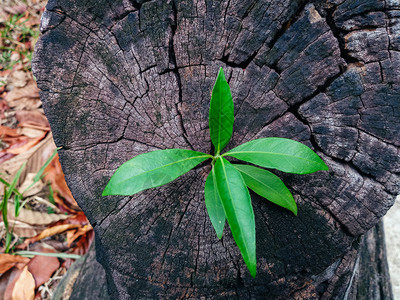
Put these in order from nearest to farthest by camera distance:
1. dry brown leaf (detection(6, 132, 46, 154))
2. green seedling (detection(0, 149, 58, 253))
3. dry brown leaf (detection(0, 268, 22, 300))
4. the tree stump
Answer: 1. the tree stump
2. dry brown leaf (detection(0, 268, 22, 300))
3. green seedling (detection(0, 149, 58, 253))
4. dry brown leaf (detection(6, 132, 46, 154))

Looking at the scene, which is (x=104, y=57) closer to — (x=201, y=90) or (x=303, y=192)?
(x=201, y=90)

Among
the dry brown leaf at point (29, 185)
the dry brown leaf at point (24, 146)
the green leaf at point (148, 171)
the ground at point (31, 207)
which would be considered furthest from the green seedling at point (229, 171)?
the dry brown leaf at point (24, 146)

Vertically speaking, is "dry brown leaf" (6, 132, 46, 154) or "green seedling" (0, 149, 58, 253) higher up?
"dry brown leaf" (6, 132, 46, 154)

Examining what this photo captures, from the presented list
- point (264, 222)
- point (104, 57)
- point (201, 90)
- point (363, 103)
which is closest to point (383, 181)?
point (363, 103)

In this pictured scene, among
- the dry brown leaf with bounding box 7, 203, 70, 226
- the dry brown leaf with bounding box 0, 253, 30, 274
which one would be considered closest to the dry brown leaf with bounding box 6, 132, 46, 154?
the dry brown leaf with bounding box 7, 203, 70, 226

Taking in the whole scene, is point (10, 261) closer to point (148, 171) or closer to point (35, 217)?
point (35, 217)

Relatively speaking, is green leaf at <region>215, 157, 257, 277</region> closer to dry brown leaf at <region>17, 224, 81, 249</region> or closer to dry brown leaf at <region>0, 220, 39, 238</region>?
dry brown leaf at <region>17, 224, 81, 249</region>
